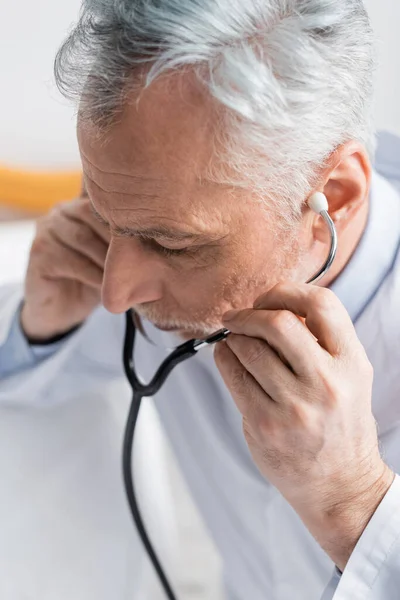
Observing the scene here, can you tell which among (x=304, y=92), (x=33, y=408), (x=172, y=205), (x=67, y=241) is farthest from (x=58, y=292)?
(x=304, y=92)

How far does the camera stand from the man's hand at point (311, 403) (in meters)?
0.80

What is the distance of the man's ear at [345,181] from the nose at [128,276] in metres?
0.19

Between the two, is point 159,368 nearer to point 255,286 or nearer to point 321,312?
point 255,286

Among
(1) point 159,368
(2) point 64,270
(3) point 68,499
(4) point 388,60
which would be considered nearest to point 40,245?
(2) point 64,270

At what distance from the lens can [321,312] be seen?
2.62ft

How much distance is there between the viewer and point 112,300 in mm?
926

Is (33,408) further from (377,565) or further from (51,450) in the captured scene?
(377,565)

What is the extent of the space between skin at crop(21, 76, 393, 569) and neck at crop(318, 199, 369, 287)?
0.02 m

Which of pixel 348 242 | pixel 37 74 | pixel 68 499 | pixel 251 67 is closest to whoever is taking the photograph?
pixel 251 67

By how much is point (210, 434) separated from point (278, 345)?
483 millimetres

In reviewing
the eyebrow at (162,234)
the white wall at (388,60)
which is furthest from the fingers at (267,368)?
the white wall at (388,60)

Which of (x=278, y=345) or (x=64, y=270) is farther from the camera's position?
(x=64, y=270)

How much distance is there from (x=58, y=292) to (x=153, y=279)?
348 mm

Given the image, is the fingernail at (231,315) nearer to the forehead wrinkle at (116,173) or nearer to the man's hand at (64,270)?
the forehead wrinkle at (116,173)
